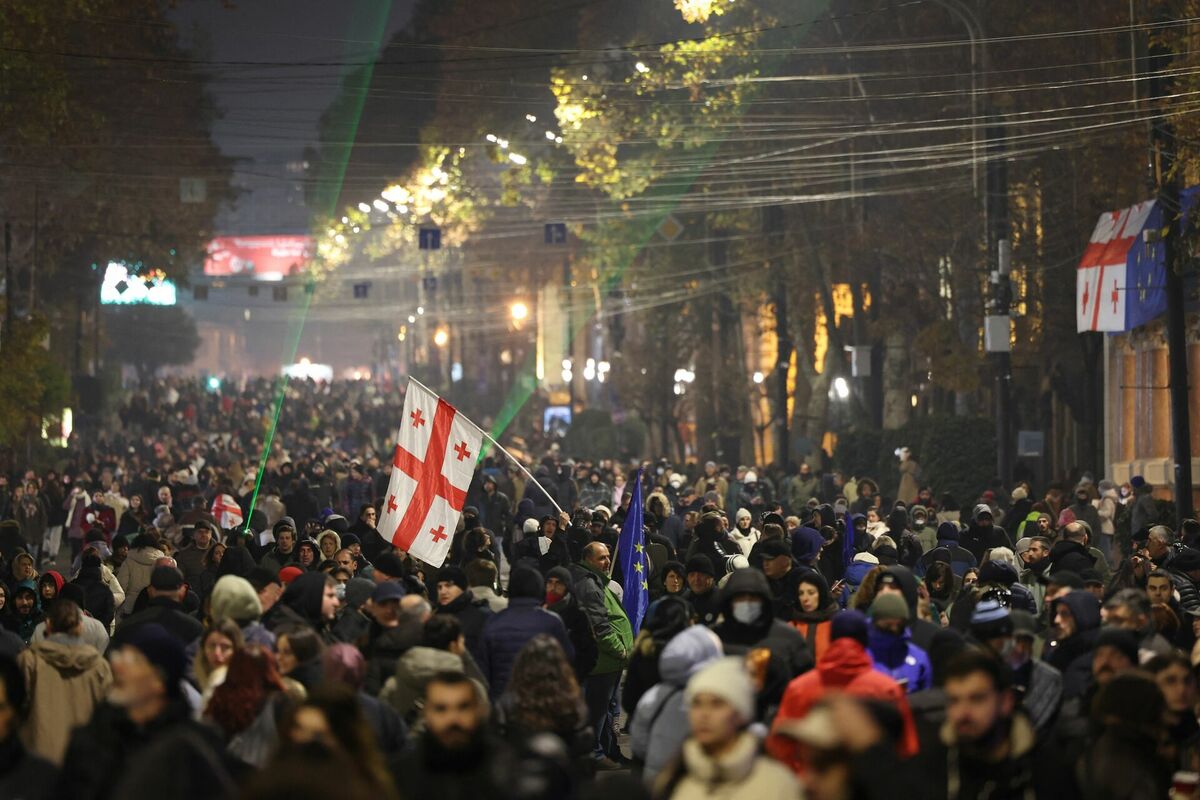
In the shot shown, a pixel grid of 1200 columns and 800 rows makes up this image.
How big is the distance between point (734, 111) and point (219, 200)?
24.8 m

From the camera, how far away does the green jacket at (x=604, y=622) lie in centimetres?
1387

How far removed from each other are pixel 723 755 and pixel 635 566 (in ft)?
30.6

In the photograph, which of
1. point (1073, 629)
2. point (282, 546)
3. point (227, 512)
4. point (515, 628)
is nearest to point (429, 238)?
point (227, 512)

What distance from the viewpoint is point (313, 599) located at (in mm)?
12141

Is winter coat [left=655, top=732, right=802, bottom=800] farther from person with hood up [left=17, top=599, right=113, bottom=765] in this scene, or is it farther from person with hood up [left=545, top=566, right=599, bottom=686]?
person with hood up [left=545, top=566, right=599, bottom=686]

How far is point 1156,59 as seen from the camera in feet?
86.3

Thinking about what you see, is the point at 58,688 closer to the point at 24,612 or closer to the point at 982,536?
the point at 24,612

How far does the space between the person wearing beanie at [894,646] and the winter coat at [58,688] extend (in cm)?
357

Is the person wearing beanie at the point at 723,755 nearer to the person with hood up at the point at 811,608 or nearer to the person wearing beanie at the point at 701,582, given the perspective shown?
the person with hood up at the point at 811,608

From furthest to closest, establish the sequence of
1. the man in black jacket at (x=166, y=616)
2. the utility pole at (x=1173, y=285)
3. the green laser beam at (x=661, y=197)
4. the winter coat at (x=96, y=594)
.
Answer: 1. the green laser beam at (x=661, y=197)
2. the utility pole at (x=1173, y=285)
3. the winter coat at (x=96, y=594)
4. the man in black jacket at (x=166, y=616)

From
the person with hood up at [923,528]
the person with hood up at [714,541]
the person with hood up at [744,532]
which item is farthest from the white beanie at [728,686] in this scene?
the person with hood up at [744,532]

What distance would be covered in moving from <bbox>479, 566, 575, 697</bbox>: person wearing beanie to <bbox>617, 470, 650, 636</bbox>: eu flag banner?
4.26m

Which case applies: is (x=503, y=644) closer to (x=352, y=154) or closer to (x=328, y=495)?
(x=328, y=495)

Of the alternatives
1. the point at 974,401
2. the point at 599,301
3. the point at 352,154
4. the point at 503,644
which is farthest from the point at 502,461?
the point at 352,154
